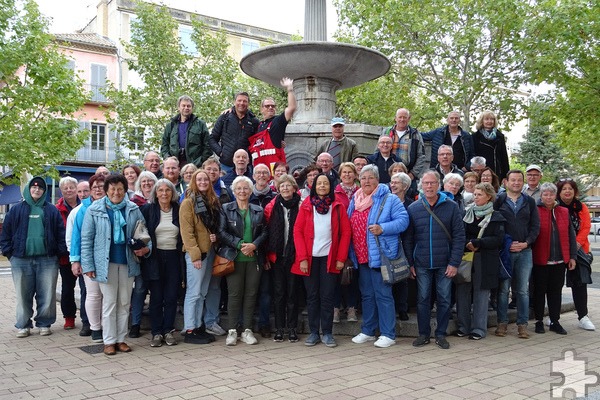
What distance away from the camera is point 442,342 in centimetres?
614

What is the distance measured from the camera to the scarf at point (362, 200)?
247 inches

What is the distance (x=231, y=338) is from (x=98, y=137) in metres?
31.2

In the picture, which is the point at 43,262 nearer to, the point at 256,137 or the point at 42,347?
the point at 42,347

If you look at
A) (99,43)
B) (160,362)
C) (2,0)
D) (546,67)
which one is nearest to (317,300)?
(160,362)

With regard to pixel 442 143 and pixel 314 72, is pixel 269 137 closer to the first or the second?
pixel 314 72

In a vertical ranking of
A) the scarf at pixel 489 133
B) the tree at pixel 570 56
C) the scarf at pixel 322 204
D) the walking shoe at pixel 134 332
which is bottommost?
the walking shoe at pixel 134 332

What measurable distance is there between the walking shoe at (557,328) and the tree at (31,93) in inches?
749

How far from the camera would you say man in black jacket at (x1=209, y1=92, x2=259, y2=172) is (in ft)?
26.7

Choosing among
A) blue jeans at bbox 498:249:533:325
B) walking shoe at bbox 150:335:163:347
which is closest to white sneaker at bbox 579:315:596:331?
blue jeans at bbox 498:249:533:325

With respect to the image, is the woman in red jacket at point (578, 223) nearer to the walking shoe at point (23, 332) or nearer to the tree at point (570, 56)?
the walking shoe at point (23, 332)

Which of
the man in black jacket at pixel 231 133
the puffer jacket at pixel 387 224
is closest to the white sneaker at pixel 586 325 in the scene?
the puffer jacket at pixel 387 224

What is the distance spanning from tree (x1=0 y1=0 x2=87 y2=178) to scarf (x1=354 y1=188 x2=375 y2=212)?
17538 millimetres

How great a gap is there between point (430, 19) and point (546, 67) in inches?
172

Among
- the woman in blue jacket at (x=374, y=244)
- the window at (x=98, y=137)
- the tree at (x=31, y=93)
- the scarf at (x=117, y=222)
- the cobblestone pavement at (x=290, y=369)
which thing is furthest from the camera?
the window at (x=98, y=137)
